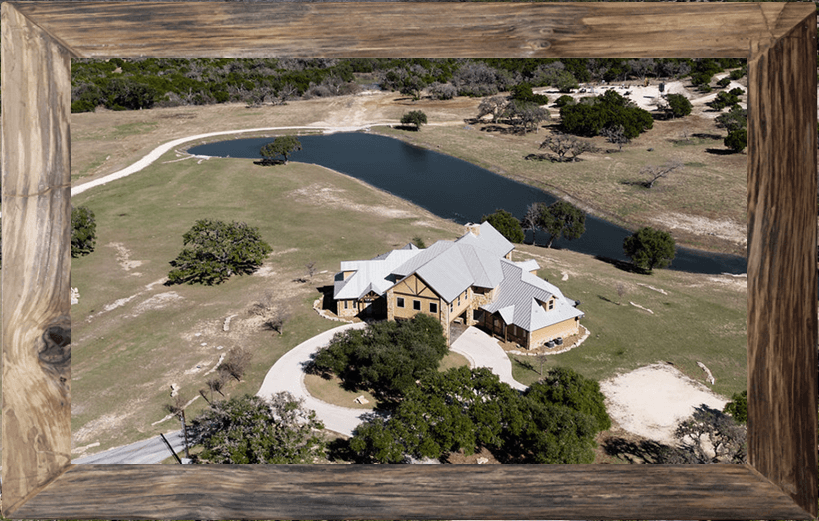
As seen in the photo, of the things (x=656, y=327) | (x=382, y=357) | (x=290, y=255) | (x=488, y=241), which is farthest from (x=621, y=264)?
(x=382, y=357)

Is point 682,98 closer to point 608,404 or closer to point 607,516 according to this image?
point 608,404

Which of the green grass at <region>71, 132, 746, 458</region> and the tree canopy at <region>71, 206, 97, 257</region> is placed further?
the tree canopy at <region>71, 206, 97, 257</region>

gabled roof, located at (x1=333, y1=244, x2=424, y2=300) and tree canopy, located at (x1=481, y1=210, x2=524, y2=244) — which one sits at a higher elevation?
gabled roof, located at (x1=333, y1=244, x2=424, y2=300)

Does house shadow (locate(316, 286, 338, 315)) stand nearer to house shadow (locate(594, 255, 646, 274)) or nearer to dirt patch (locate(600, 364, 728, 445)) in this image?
dirt patch (locate(600, 364, 728, 445))

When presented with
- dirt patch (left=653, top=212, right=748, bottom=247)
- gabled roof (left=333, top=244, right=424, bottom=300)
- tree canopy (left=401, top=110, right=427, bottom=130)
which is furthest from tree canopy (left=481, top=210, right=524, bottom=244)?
tree canopy (left=401, top=110, right=427, bottom=130)

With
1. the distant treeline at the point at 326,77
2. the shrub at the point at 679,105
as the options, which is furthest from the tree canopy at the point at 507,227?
the distant treeline at the point at 326,77

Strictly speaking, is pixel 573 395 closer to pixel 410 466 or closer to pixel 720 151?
pixel 410 466
